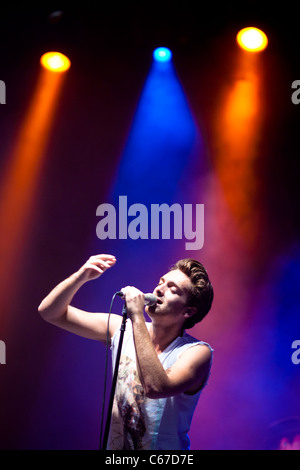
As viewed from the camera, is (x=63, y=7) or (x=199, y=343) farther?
(x=63, y=7)

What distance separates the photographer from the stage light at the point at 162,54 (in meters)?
3.93

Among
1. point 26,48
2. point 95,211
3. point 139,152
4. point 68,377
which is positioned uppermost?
point 26,48

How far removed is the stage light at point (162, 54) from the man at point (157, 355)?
2.15m

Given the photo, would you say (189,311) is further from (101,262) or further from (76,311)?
(76,311)

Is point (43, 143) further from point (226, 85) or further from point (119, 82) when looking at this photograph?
point (226, 85)

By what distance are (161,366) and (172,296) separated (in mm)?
465

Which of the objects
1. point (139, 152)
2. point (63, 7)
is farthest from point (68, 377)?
point (63, 7)

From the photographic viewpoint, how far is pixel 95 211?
12.2 ft

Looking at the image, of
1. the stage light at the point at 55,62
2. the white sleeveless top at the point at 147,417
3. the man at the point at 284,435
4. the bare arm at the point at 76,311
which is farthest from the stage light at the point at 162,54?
the man at the point at 284,435

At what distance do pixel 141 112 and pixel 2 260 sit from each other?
1.70m

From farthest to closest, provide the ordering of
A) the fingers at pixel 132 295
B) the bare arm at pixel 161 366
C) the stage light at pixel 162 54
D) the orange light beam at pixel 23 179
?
the stage light at pixel 162 54
the orange light beam at pixel 23 179
the fingers at pixel 132 295
the bare arm at pixel 161 366

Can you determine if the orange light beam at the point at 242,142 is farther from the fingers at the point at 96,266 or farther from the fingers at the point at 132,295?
the fingers at the point at 132,295

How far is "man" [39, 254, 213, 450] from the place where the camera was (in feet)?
6.93

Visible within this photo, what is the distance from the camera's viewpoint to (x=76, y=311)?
8.74 feet
